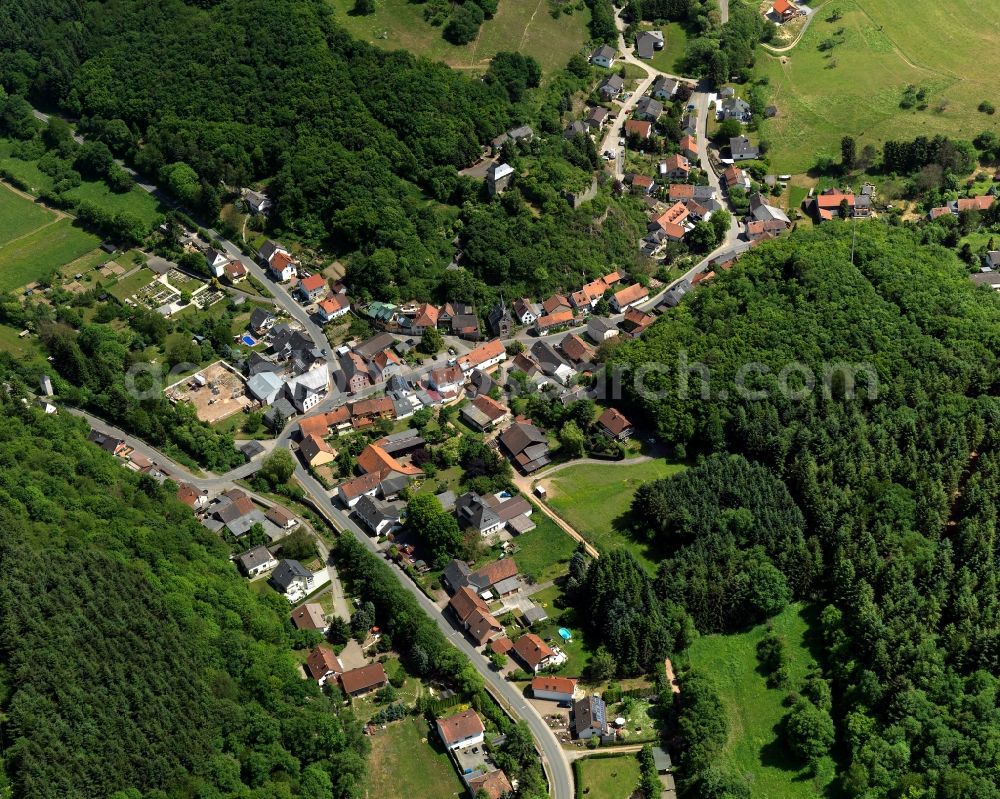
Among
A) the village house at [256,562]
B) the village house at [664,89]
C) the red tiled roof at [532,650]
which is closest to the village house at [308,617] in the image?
the village house at [256,562]

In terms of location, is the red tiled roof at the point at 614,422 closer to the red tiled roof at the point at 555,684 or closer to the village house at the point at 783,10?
the red tiled roof at the point at 555,684

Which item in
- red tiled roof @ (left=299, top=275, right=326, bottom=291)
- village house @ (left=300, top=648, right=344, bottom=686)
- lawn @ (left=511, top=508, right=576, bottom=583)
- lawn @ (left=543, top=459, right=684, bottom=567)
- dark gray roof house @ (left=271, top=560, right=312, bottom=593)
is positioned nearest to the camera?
village house @ (left=300, top=648, right=344, bottom=686)

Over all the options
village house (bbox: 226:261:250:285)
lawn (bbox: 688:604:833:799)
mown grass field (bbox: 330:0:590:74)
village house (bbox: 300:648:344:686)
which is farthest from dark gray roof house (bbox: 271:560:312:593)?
mown grass field (bbox: 330:0:590:74)

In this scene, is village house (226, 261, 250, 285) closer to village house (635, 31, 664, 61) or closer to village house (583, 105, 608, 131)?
village house (583, 105, 608, 131)

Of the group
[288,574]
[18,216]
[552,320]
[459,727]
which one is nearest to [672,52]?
[552,320]

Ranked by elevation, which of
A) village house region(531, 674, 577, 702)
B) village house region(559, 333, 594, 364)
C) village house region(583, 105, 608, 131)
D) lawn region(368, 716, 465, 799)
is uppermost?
village house region(583, 105, 608, 131)

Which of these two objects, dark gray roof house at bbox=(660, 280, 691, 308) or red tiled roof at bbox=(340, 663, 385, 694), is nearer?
red tiled roof at bbox=(340, 663, 385, 694)

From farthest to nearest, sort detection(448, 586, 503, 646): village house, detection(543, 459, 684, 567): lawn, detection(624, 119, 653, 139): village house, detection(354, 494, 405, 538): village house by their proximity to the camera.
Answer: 1. detection(624, 119, 653, 139): village house
2. detection(354, 494, 405, 538): village house
3. detection(543, 459, 684, 567): lawn
4. detection(448, 586, 503, 646): village house

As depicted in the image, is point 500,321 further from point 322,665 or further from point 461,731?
point 461,731
